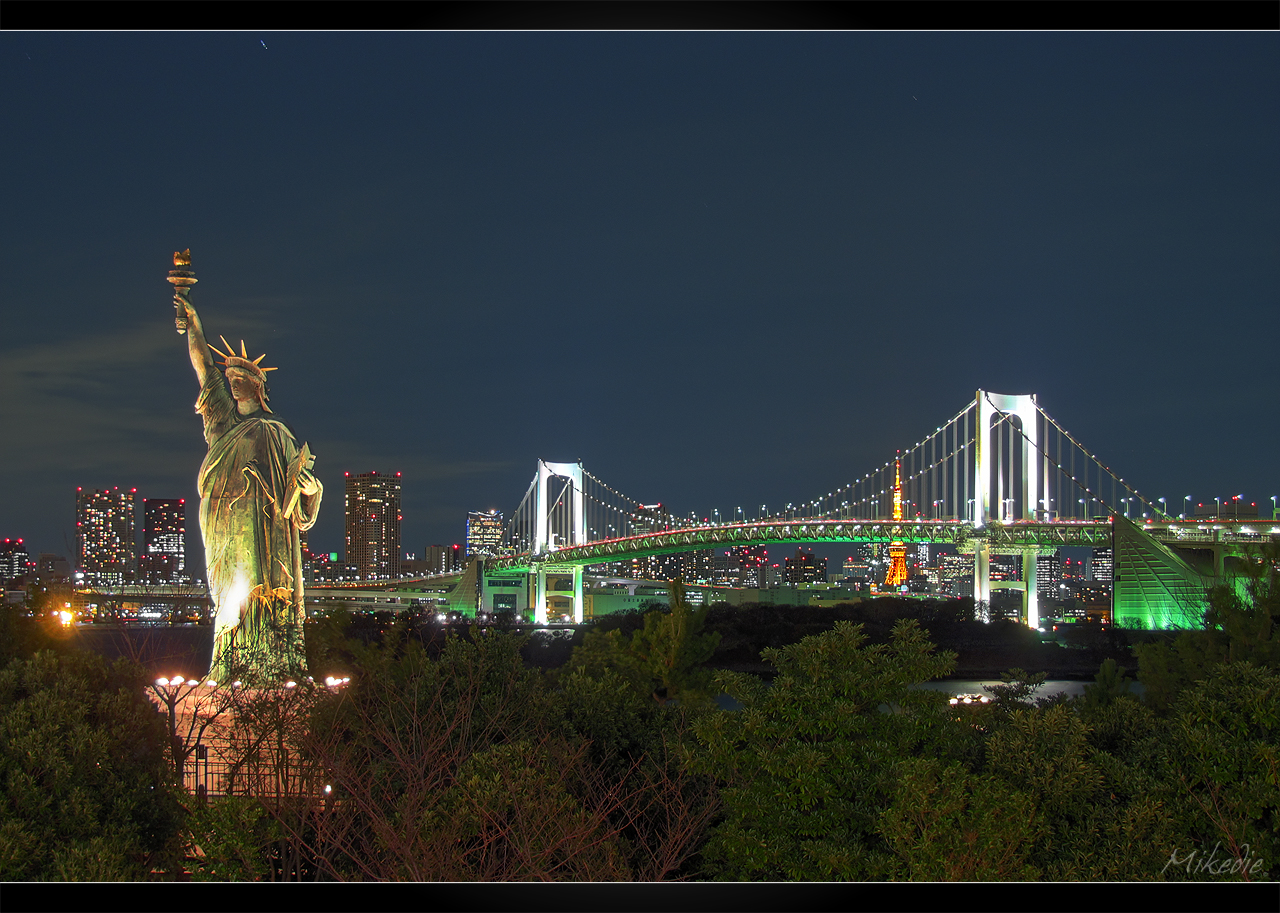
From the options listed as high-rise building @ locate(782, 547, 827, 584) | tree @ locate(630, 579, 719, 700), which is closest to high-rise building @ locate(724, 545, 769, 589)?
high-rise building @ locate(782, 547, 827, 584)

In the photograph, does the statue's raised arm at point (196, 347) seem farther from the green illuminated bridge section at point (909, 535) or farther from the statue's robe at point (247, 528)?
the green illuminated bridge section at point (909, 535)

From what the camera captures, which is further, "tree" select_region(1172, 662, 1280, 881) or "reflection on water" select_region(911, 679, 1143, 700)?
"reflection on water" select_region(911, 679, 1143, 700)

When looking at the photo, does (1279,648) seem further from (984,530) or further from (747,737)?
(984,530)

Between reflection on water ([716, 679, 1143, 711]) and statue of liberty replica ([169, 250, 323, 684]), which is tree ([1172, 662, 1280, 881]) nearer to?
statue of liberty replica ([169, 250, 323, 684])

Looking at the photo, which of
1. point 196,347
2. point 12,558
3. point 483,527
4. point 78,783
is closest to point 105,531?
point 12,558

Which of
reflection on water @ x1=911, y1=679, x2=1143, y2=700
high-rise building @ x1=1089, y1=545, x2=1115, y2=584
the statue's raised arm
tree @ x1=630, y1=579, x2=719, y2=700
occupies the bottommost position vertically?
reflection on water @ x1=911, y1=679, x2=1143, y2=700

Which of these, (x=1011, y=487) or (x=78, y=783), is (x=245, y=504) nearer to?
(x=78, y=783)
